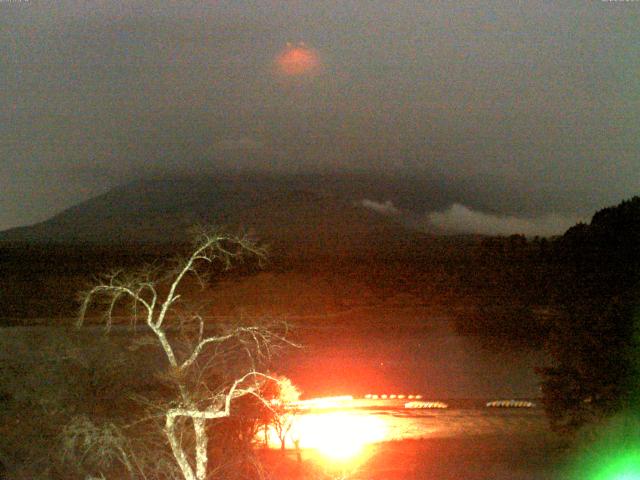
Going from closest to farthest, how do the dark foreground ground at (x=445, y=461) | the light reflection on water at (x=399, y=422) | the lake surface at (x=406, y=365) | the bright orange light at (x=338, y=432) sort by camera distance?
the dark foreground ground at (x=445, y=461) → the bright orange light at (x=338, y=432) → the light reflection on water at (x=399, y=422) → the lake surface at (x=406, y=365)

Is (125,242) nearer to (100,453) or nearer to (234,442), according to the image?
(234,442)

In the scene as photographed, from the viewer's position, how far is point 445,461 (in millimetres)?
15008

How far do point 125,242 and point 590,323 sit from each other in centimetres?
5300

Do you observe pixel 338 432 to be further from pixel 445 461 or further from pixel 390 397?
pixel 390 397

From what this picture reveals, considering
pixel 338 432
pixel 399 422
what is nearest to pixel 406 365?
pixel 399 422

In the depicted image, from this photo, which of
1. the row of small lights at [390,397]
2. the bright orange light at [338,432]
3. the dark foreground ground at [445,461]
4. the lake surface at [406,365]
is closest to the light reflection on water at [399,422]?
the bright orange light at [338,432]

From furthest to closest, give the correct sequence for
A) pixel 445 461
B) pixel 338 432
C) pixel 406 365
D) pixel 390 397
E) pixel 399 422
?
1. pixel 406 365
2. pixel 390 397
3. pixel 399 422
4. pixel 338 432
5. pixel 445 461

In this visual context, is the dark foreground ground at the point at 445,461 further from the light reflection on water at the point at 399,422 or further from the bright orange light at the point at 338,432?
the light reflection on water at the point at 399,422

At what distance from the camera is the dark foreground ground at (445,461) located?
13.8 meters

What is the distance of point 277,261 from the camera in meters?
44.0

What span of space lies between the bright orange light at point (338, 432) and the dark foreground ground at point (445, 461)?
17.6 inches

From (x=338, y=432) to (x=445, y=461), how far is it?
3.26m

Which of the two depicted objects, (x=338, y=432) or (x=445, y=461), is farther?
(x=338, y=432)

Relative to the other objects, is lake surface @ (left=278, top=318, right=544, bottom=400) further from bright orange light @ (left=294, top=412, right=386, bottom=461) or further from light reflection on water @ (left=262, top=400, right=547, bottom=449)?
bright orange light @ (left=294, top=412, right=386, bottom=461)
